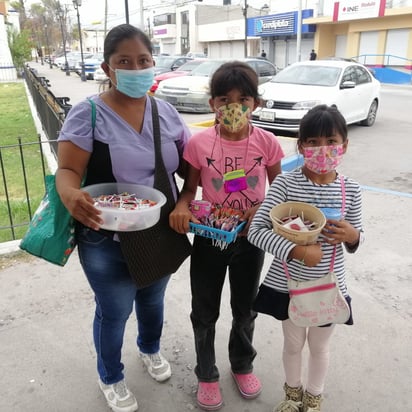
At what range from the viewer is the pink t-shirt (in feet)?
6.46

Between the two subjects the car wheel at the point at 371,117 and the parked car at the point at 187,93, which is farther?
the parked car at the point at 187,93

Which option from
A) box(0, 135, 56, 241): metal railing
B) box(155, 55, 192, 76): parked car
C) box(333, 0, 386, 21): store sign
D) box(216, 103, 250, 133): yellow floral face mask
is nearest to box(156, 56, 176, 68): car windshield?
box(155, 55, 192, 76): parked car

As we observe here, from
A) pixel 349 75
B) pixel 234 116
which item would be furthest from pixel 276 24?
pixel 234 116

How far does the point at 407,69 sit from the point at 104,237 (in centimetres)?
2952

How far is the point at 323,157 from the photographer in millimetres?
1829

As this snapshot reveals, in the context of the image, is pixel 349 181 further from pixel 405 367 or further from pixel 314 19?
pixel 314 19

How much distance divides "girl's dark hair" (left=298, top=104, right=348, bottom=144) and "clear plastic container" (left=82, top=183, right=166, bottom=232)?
0.71m

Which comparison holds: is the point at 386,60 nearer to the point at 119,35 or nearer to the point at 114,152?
the point at 119,35

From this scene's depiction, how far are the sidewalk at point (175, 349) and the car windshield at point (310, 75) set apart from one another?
21.6 ft

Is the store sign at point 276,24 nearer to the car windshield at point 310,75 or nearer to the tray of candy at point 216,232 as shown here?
the car windshield at point 310,75

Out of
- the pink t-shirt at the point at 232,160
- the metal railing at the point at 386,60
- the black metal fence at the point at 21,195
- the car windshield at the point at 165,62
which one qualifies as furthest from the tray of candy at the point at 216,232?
the metal railing at the point at 386,60

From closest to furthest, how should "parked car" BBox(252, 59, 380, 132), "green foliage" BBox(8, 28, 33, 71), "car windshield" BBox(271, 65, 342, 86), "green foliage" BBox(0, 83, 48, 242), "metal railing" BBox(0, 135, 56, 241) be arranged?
"metal railing" BBox(0, 135, 56, 241) → "green foliage" BBox(0, 83, 48, 242) → "parked car" BBox(252, 59, 380, 132) → "car windshield" BBox(271, 65, 342, 86) → "green foliage" BBox(8, 28, 33, 71)

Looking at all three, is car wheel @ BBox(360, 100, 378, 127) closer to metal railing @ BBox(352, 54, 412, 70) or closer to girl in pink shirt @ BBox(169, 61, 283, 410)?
girl in pink shirt @ BBox(169, 61, 283, 410)

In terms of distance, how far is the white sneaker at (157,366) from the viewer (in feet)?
7.98
